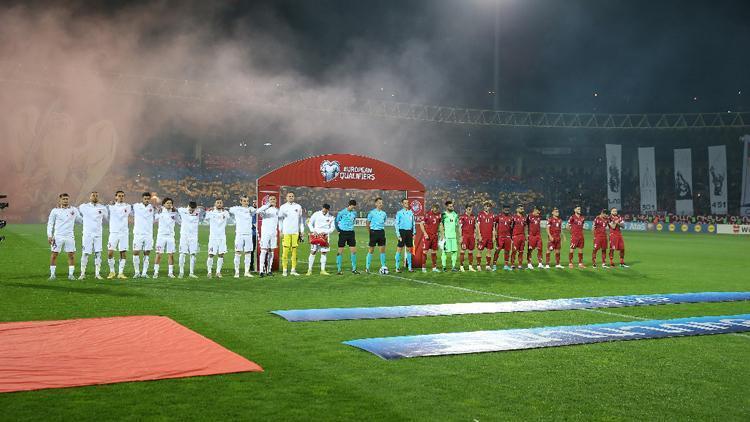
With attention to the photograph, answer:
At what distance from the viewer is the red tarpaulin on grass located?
6578 mm

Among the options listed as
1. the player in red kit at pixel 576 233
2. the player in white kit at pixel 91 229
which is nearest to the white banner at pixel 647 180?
the player in red kit at pixel 576 233

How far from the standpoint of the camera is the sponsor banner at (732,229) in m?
47.0

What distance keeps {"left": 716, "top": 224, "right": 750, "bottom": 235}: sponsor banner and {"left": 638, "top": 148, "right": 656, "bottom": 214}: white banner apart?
4592 millimetres

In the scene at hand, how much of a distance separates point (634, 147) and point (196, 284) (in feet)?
195

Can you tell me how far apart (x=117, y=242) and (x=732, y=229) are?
44.6m

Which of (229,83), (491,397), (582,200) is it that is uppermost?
(229,83)

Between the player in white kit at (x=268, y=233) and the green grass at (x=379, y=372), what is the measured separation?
3.60m

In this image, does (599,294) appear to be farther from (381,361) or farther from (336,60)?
(336,60)

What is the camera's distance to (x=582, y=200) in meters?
63.4

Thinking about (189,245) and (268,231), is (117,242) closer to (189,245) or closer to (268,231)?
(189,245)

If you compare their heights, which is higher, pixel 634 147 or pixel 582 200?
pixel 634 147

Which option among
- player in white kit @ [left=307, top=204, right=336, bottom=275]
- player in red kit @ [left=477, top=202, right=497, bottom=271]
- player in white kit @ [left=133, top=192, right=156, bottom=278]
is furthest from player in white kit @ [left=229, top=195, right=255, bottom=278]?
player in red kit @ [left=477, top=202, right=497, bottom=271]

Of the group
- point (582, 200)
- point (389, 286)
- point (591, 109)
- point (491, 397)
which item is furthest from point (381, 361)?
point (591, 109)

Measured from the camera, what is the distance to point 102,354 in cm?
757
